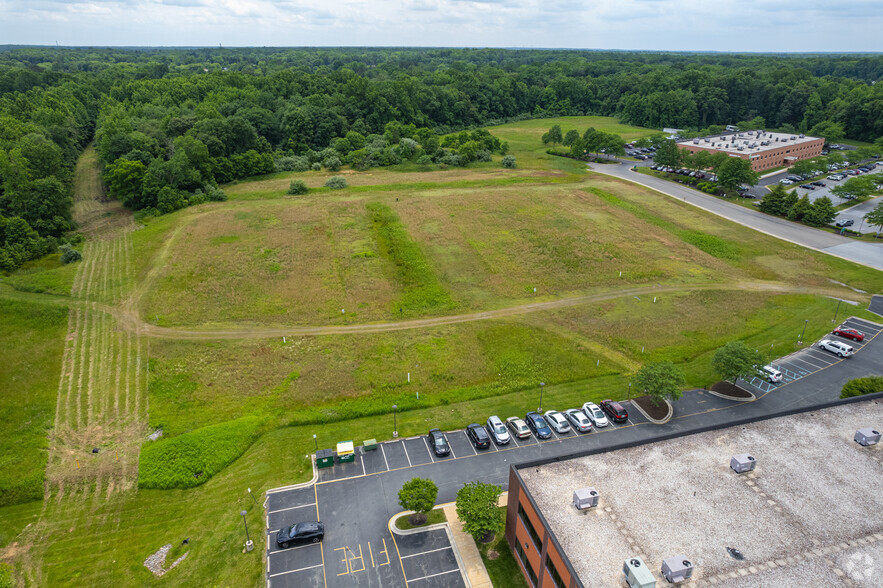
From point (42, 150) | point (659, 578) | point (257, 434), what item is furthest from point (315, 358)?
point (42, 150)

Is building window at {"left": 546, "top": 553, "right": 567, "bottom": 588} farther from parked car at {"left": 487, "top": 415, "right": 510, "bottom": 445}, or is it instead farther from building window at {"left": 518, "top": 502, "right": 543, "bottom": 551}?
parked car at {"left": 487, "top": 415, "right": 510, "bottom": 445}

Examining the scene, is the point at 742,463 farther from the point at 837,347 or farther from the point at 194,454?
the point at 194,454

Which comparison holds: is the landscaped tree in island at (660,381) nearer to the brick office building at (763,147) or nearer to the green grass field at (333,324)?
the green grass field at (333,324)

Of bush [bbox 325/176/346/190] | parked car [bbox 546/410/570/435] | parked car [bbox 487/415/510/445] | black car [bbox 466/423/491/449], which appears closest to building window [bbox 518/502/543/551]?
black car [bbox 466/423/491/449]

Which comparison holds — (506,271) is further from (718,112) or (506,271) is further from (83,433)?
(718,112)

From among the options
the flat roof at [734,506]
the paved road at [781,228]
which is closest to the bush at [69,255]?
the flat roof at [734,506]
